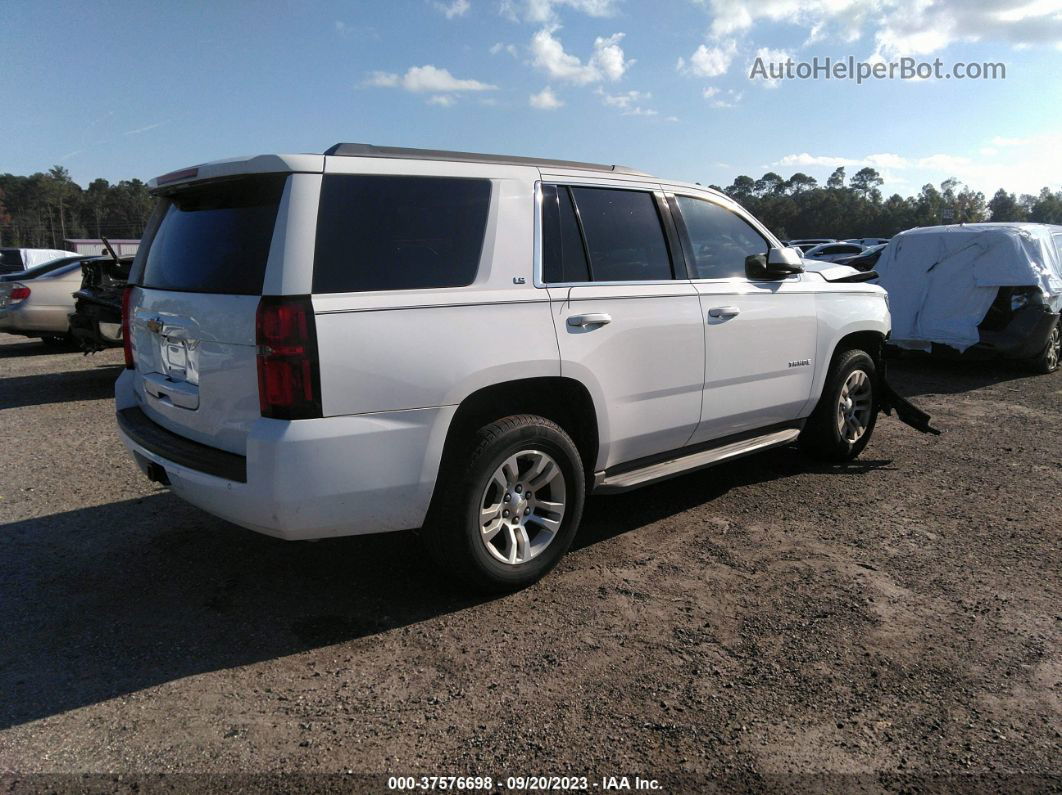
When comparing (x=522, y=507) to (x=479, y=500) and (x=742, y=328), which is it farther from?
(x=742, y=328)

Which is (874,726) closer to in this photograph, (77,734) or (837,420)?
(77,734)

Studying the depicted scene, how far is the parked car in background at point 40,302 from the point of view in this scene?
11133 mm

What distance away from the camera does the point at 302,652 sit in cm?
309

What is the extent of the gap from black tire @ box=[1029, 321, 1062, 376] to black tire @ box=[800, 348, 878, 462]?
18.5 ft

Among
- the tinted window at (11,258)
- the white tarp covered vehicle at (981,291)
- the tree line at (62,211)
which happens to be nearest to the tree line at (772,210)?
the tree line at (62,211)

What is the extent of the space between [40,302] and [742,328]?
36.3 ft

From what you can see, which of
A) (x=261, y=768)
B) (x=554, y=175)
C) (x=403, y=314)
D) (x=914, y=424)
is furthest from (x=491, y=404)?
(x=914, y=424)

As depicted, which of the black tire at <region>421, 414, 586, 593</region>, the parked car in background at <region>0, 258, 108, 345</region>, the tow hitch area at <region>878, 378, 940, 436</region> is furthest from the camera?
the parked car in background at <region>0, 258, 108, 345</region>

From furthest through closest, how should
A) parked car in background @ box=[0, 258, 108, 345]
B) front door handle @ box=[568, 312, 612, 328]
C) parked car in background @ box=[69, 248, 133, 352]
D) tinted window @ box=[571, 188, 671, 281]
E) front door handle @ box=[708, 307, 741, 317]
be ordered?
parked car in background @ box=[0, 258, 108, 345] < parked car in background @ box=[69, 248, 133, 352] < front door handle @ box=[708, 307, 741, 317] < tinted window @ box=[571, 188, 671, 281] < front door handle @ box=[568, 312, 612, 328]

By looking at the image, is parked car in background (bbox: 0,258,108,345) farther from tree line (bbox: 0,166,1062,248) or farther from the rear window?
tree line (bbox: 0,166,1062,248)

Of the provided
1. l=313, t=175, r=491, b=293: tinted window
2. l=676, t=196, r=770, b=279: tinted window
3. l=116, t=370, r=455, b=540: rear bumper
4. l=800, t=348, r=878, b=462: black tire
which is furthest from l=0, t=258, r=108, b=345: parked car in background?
l=800, t=348, r=878, b=462: black tire

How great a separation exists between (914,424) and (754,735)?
419 centimetres

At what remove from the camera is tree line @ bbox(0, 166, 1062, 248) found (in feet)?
263

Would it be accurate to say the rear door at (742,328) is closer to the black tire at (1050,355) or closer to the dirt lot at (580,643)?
the dirt lot at (580,643)
